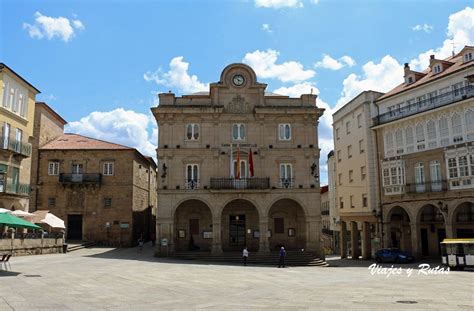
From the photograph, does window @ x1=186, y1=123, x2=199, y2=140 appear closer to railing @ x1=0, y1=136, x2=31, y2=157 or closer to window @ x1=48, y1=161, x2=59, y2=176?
railing @ x1=0, y1=136, x2=31, y2=157

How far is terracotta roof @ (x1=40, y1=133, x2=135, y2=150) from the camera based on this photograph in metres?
47.7

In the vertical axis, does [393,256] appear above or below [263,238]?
below

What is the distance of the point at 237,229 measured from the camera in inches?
1588

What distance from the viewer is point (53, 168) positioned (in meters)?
47.1

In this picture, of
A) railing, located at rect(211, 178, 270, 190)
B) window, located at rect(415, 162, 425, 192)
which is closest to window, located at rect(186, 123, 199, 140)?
railing, located at rect(211, 178, 270, 190)

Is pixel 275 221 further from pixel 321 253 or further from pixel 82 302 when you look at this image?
pixel 82 302

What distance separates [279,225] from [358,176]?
1101 cm

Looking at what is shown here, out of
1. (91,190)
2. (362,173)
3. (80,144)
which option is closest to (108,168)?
(91,190)

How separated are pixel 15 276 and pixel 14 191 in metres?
18.9

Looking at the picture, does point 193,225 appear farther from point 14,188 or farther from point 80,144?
point 80,144

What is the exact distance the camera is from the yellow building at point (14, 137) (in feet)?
119

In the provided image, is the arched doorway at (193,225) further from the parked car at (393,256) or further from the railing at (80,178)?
the parked car at (393,256)

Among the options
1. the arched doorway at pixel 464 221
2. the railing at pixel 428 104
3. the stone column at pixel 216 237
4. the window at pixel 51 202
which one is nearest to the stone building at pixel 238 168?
the stone column at pixel 216 237

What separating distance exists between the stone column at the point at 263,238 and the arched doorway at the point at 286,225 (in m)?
1.99
